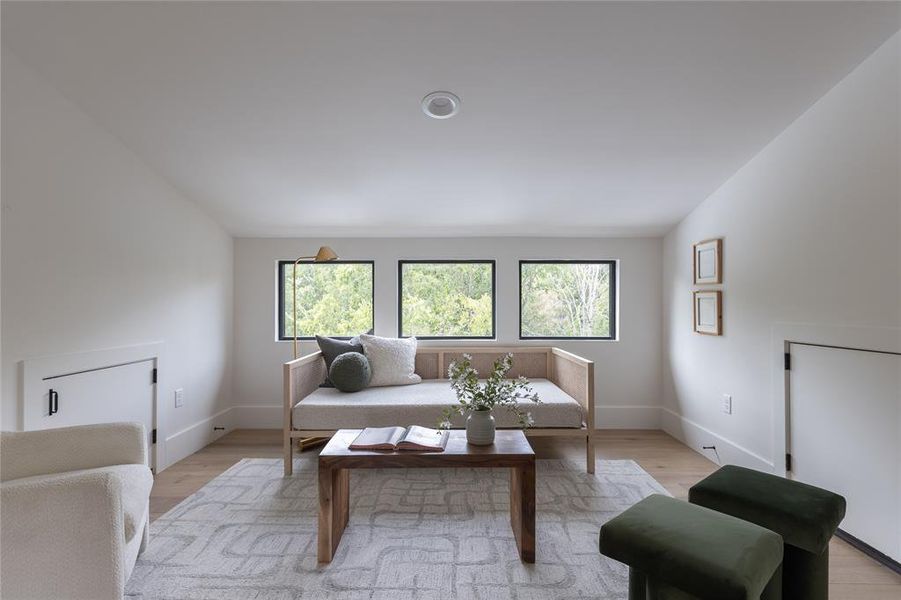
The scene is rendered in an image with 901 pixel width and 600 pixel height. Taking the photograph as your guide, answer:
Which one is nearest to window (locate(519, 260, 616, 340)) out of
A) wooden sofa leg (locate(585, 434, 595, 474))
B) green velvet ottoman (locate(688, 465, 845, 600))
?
wooden sofa leg (locate(585, 434, 595, 474))

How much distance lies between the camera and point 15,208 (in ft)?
6.39

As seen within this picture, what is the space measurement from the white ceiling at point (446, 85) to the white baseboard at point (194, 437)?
5.66 feet

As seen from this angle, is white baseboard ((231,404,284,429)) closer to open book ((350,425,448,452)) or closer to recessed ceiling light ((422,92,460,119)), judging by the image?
open book ((350,425,448,452))

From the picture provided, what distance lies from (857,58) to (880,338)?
1.23 m

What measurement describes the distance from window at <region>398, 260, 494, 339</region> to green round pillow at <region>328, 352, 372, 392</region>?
795mm

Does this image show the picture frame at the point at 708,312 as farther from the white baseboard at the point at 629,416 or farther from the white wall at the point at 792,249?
the white baseboard at the point at 629,416

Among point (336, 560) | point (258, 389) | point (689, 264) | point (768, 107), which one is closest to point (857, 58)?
point (768, 107)

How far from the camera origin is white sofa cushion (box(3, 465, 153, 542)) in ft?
5.33

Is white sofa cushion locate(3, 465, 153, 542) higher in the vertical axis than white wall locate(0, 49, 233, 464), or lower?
lower

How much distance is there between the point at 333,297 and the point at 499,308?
1.50m

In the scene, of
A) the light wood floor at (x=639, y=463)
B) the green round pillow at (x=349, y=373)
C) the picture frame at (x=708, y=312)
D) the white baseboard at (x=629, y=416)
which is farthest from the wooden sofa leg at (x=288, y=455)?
the picture frame at (x=708, y=312)

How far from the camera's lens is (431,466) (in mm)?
1928

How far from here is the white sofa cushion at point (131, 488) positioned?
1624mm

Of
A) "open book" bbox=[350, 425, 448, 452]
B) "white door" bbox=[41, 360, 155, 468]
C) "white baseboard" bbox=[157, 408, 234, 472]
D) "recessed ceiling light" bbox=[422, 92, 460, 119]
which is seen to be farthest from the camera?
"white baseboard" bbox=[157, 408, 234, 472]
